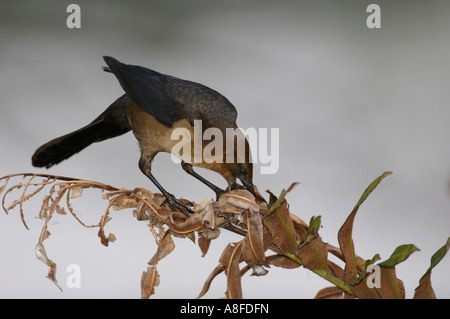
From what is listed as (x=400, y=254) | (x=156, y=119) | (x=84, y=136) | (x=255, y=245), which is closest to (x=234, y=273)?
(x=255, y=245)

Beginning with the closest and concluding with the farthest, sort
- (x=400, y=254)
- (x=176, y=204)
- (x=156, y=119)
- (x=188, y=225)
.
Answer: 1. (x=400, y=254)
2. (x=188, y=225)
3. (x=176, y=204)
4. (x=156, y=119)

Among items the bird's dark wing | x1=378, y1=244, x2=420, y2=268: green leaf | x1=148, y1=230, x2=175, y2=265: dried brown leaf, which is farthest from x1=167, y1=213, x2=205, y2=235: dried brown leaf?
the bird's dark wing

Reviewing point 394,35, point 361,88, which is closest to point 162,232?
point 361,88

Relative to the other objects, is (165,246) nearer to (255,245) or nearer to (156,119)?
(255,245)

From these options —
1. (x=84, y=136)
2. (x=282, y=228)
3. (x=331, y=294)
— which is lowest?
(x=331, y=294)

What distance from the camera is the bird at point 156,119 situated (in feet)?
3.46

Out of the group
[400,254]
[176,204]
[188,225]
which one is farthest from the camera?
[176,204]

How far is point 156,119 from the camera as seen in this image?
1089 mm

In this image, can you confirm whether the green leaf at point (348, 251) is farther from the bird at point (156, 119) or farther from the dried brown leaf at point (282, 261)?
the bird at point (156, 119)

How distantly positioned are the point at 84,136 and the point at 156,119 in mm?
180

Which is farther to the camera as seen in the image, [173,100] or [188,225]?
[173,100]
